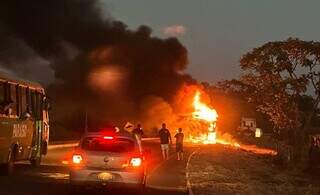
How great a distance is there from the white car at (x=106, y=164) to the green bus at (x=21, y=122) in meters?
4.67

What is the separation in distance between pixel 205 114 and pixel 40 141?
5285cm

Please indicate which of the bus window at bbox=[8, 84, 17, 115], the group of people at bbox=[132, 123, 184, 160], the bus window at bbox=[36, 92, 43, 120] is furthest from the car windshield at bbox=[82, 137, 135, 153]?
the group of people at bbox=[132, 123, 184, 160]

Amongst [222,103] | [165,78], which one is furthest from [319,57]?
[222,103]

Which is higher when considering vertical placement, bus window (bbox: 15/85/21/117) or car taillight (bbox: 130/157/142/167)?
bus window (bbox: 15/85/21/117)

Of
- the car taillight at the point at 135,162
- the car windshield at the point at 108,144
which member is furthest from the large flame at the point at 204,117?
the car taillight at the point at 135,162

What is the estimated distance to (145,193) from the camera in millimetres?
17562

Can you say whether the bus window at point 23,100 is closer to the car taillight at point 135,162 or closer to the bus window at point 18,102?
the bus window at point 18,102

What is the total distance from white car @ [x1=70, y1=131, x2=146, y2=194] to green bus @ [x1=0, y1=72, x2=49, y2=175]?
15.3 feet

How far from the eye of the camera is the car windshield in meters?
16.3

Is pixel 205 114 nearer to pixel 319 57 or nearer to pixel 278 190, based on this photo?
pixel 319 57

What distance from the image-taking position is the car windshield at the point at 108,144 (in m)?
16.3

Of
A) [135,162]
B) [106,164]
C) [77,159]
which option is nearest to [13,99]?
[77,159]

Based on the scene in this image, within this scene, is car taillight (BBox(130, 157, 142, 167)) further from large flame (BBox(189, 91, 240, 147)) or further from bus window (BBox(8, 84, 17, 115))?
large flame (BBox(189, 91, 240, 147))

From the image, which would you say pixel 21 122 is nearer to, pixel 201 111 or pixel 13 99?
pixel 13 99
